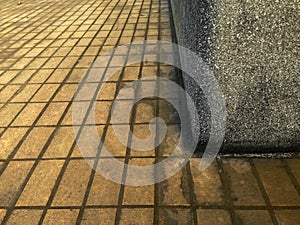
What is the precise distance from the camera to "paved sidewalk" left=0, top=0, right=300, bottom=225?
1.79 meters

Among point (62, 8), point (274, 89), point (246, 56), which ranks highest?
point (246, 56)

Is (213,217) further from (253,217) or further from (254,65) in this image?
(254,65)

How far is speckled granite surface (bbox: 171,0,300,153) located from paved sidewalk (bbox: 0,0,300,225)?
0.18 m

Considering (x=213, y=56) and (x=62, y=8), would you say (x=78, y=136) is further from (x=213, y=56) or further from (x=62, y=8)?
(x=62, y=8)

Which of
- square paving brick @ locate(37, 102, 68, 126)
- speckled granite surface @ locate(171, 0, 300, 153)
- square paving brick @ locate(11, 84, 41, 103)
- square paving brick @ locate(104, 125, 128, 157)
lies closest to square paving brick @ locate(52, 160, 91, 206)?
square paving brick @ locate(104, 125, 128, 157)

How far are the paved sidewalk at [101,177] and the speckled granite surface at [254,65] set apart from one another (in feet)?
0.59

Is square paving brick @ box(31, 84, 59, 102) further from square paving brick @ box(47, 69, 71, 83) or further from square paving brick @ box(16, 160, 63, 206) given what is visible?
square paving brick @ box(16, 160, 63, 206)

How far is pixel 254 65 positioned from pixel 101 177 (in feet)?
3.87

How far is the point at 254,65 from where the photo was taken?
200cm

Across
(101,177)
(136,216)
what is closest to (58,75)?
(101,177)

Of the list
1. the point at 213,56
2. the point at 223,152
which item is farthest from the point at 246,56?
the point at 223,152

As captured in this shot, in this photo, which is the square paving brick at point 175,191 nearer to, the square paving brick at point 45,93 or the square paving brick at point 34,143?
the square paving brick at point 34,143

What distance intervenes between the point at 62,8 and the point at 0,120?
4.18m

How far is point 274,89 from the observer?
2064 millimetres
